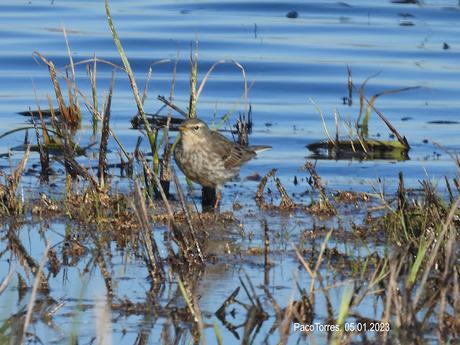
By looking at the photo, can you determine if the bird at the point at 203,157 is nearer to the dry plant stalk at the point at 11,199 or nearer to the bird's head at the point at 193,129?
the bird's head at the point at 193,129

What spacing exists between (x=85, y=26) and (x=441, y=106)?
6641 mm

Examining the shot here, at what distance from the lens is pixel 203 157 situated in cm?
1007

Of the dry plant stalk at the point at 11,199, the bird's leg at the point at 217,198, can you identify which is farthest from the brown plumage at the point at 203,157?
the dry plant stalk at the point at 11,199

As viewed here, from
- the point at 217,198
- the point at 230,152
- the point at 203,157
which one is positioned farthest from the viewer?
the point at 230,152

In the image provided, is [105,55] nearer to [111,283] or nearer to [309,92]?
[309,92]

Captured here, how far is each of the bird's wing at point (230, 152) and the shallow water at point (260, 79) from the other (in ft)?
0.78

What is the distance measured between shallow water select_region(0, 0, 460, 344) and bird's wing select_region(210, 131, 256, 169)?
0.24 m

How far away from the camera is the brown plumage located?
10.1m

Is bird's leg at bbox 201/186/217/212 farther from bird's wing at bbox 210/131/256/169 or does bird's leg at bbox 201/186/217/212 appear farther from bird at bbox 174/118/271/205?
bird's wing at bbox 210/131/256/169

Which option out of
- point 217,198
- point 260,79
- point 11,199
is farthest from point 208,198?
point 260,79

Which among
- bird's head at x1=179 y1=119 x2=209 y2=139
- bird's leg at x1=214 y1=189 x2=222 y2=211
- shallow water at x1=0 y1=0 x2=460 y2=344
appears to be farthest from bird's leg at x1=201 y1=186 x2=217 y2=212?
bird's head at x1=179 y1=119 x2=209 y2=139

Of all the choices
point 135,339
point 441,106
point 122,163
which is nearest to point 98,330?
point 135,339

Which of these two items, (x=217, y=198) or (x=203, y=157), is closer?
(x=217, y=198)

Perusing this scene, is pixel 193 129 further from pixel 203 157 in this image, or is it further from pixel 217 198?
pixel 217 198
